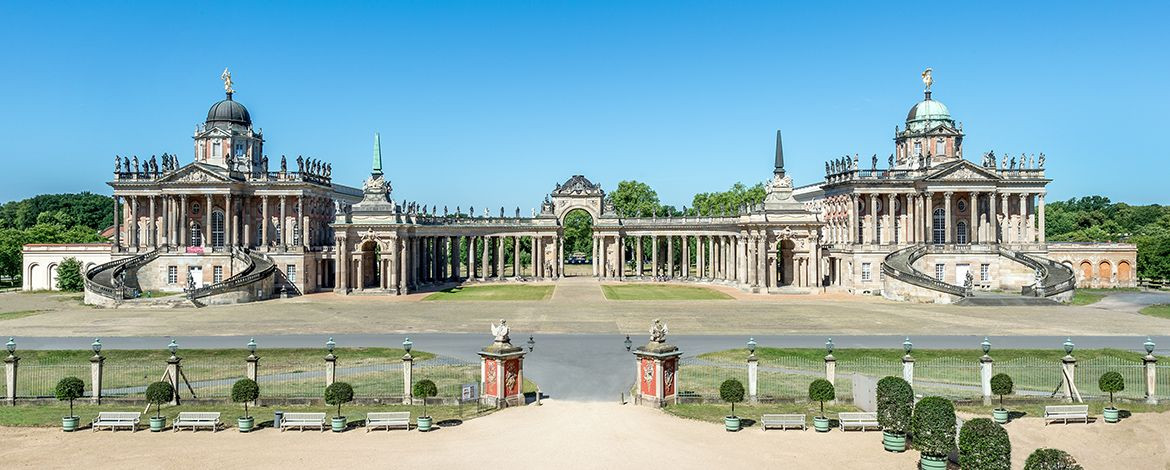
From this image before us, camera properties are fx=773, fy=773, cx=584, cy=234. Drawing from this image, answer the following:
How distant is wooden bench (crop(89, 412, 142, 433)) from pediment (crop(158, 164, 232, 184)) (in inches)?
2368

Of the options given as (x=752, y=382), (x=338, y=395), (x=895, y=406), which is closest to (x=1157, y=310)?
(x=752, y=382)

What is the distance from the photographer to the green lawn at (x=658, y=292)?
74069 mm

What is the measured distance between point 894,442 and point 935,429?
2.22m

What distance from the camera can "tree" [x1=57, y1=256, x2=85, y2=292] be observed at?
8231 cm

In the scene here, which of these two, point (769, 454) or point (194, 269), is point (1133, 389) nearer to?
point (769, 454)

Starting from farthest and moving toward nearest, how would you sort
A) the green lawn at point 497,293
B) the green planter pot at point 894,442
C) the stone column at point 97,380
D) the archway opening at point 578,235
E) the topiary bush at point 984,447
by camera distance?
the archway opening at point 578,235
the green lawn at point 497,293
the stone column at point 97,380
the green planter pot at point 894,442
the topiary bush at point 984,447

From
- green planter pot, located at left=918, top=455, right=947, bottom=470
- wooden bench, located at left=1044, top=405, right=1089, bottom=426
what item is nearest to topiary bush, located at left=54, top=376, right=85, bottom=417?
green planter pot, located at left=918, top=455, right=947, bottom=470

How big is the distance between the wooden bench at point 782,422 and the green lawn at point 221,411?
9.76 meters

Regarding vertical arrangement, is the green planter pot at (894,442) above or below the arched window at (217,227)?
below

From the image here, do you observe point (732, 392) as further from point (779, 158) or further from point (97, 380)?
point (779, 158)

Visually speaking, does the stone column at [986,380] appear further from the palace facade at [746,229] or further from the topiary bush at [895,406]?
the palace facade at [746,229]

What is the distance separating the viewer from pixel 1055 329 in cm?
4762

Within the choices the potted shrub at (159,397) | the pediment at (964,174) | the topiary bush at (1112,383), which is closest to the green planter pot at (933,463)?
the topiary bush at (1112,383)

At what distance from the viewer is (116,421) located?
2502cm
